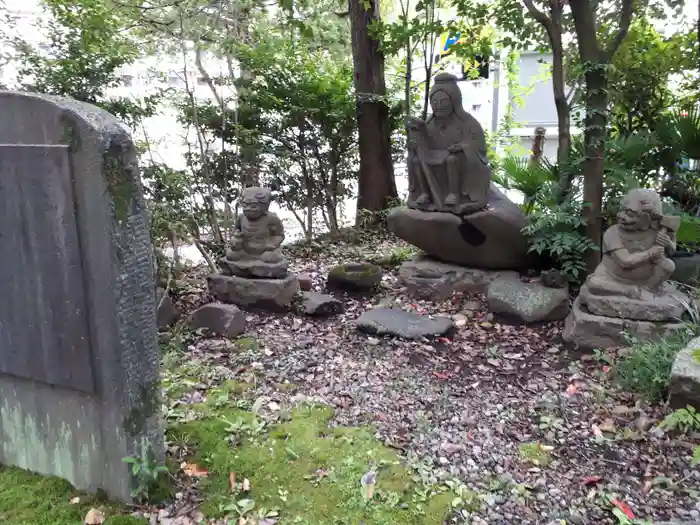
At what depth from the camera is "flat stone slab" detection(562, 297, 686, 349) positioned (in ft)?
14.1

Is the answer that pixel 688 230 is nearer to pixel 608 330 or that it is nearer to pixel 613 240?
pixel 613 240

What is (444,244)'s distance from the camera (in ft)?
19.2

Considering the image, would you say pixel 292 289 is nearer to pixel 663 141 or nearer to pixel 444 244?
pixel 444 244

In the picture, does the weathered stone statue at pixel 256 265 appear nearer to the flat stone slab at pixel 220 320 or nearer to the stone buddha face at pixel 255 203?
the stone buddha face at pixel 255 203

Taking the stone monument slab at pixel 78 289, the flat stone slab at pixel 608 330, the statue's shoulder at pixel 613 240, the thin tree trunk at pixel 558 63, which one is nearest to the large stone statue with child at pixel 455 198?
the thin tree trunk at pixel 558 63

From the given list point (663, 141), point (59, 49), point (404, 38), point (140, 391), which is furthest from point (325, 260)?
point (140, 391)

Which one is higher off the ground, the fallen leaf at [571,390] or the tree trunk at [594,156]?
the tree trunk at [594,156]

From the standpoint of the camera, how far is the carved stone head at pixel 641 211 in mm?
4418

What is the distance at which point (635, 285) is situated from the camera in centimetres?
450

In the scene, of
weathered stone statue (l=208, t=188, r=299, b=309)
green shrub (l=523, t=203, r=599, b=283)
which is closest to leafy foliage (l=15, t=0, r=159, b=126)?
weathered stone statue (l=208, t=188, r=299, b=309)

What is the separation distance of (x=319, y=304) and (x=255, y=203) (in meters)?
1.13

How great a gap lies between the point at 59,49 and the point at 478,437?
5.35 metres

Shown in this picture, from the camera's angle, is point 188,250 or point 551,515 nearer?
point 551,515

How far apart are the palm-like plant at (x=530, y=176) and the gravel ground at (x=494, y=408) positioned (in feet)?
5.11
